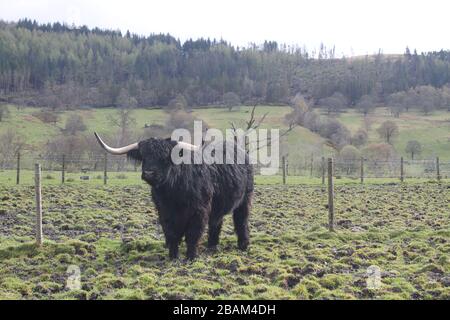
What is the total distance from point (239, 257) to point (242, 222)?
5.38ft

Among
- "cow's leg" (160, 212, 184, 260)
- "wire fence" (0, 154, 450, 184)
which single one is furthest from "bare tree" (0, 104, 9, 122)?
"cow's leg" (160, 212, 184, 260)

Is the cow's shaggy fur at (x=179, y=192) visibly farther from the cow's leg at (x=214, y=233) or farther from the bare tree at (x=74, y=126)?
the bare tree at (x=74, y=126)

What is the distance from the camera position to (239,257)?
9000 millimetres

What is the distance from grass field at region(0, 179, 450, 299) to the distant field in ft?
141

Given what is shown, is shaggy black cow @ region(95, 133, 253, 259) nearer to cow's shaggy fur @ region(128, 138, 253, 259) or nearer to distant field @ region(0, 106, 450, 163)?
cow's shaggy fur @ region(128, 138, 253, 259)

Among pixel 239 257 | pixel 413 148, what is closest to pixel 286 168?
pixel 239 257

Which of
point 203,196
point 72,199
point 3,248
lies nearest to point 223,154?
point 203,196

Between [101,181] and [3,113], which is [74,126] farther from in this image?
[101,181]

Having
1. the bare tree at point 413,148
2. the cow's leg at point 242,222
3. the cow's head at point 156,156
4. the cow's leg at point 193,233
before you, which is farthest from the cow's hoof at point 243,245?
the bare tree at point 413,148

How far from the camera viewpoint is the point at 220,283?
740 centimetres

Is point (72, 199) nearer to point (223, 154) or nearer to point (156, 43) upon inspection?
point (223, 154)

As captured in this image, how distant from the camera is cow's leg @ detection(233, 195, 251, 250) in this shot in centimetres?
1032

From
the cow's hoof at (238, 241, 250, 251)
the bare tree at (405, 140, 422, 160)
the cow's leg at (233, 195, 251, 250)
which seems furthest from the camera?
the bare tree at (405, 140, 422, 160)

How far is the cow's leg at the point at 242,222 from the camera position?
33.9 feet
